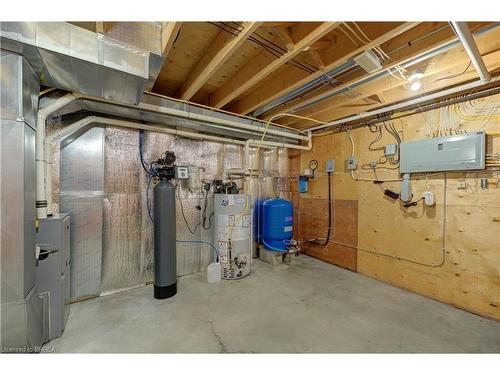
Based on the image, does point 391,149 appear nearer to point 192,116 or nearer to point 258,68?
point 258,68

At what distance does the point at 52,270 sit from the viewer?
1.75 meters

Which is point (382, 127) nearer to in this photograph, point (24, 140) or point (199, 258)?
point (199, 258)

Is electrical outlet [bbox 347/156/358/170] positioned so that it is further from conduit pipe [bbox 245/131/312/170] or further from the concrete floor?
the concrete floor

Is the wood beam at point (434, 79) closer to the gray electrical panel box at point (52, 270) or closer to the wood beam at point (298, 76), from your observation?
the wood beam at point (298, 76)

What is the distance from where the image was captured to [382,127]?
9.55 ft

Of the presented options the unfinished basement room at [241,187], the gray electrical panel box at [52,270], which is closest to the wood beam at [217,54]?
the unfinished basement room at [241,187]

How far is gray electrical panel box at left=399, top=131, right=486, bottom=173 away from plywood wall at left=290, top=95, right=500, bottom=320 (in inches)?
5.1

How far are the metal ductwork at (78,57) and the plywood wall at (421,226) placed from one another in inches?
112

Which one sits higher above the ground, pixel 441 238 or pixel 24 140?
pixel 24 140

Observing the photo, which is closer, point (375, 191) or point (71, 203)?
point (71, 203)

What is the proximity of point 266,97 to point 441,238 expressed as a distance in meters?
2.50

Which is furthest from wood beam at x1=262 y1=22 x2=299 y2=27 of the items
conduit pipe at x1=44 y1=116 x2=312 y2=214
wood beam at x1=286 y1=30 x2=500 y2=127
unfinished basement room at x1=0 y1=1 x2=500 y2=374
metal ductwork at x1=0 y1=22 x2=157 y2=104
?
conduit pipe at x1=44 y1=116 x2=312 y2=214

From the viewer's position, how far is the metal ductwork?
1.29 meters

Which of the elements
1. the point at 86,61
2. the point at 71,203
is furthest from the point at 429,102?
the point at 71,203
